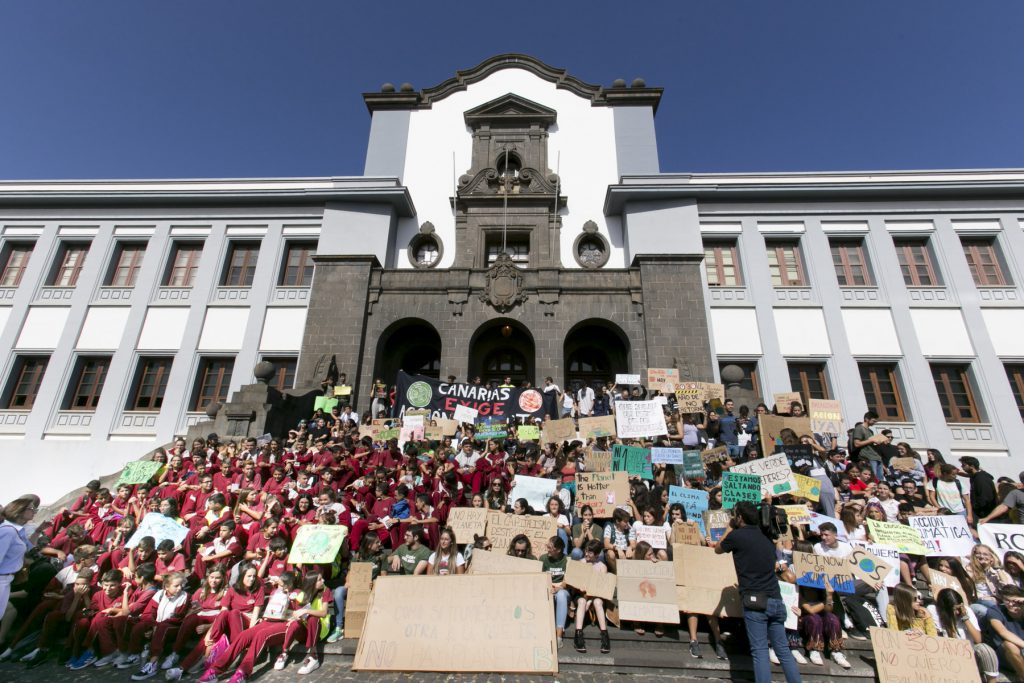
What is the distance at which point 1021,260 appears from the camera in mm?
17781

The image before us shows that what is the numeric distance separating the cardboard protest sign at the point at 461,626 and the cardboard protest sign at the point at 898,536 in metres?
4.98

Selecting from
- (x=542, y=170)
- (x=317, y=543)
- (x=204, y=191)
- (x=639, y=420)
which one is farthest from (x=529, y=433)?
(x=204, y=191)

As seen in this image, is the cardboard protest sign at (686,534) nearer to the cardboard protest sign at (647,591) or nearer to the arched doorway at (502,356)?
the cardboard protest sign at (647,591)

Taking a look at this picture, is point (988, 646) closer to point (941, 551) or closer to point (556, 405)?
point (941, 551)

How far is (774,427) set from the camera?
36.7ft

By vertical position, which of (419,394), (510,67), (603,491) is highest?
(510,67)

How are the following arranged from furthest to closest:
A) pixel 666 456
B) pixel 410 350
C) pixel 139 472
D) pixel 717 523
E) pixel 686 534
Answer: pixel 410 350, pixel 139 472, pixel 666 456, pixel 717 523, pixel 686 534

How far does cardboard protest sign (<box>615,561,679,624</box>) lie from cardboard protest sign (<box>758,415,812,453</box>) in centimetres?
592

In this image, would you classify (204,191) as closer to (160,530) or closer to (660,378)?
(160,530)

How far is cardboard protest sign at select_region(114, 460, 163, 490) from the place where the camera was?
34.3 ft

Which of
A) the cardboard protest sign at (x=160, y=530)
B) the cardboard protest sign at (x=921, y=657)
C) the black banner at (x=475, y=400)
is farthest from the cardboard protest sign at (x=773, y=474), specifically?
the cardboard protest sign at (x=160, y=530)

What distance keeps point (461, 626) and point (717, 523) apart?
4.27m

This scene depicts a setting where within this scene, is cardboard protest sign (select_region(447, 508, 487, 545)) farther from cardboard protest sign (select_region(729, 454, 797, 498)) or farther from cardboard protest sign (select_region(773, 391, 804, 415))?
cardboard protest sign (select_region(773, 391, 804, 415))

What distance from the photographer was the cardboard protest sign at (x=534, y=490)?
8.90 metres
